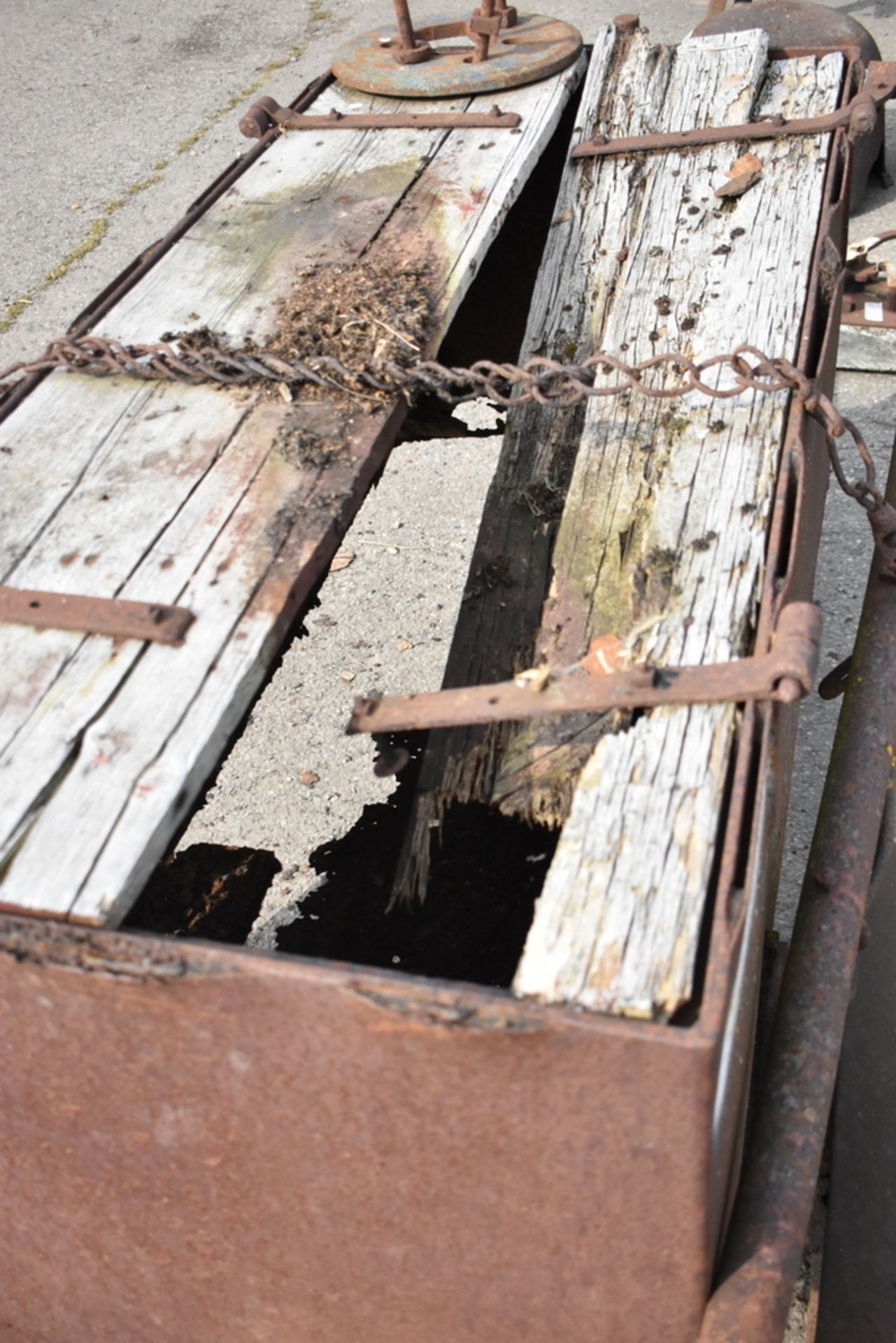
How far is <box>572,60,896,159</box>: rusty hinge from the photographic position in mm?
2311

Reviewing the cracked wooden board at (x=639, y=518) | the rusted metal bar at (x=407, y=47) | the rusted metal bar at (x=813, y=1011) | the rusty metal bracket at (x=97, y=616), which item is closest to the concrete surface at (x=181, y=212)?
the cracked wooden board at (x=639, y=518)

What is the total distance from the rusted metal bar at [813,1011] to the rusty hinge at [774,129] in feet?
2.88

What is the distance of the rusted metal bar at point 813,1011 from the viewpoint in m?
1.37

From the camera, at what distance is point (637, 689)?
1421mm

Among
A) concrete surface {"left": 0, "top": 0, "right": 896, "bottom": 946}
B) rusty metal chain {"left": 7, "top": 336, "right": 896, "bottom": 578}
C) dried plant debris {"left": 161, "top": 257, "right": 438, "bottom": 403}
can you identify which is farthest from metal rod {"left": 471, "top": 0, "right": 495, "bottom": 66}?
concrete surface {"left": 0, "top": 0, "right": 896, "bottom": 946}

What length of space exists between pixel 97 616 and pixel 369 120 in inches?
63.6

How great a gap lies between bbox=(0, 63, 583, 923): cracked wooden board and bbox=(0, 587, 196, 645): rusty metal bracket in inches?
0.7

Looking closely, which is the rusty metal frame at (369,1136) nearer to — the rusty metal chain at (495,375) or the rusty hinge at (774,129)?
the rusty metal chain at (495,375)

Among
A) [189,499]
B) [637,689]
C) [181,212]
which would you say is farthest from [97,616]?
[181,212]

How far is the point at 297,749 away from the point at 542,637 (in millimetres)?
2162

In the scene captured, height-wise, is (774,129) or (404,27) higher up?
(404,27)

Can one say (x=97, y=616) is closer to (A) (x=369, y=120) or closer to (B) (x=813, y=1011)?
(B) (x=813, y=1011)

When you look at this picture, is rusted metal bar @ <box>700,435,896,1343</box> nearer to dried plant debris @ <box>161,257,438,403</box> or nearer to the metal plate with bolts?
dried plant debris @ <box>161,257,438,403</box>

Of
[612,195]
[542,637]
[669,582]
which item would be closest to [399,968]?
[542,637]
